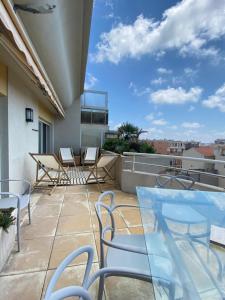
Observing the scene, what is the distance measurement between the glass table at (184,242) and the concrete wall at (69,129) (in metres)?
7.41

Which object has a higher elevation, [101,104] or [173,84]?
[173,84]

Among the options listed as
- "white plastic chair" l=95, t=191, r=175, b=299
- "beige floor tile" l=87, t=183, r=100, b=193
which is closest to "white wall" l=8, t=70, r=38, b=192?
"beige floor tile" l=87, t=183, r=100, b=193

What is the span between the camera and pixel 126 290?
1.60 m

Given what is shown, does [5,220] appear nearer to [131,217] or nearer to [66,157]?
[131,217]

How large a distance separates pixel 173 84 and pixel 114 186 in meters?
12.1

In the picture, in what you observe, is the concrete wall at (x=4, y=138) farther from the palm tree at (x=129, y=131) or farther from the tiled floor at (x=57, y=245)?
the palm tree at (x=129, y=131)

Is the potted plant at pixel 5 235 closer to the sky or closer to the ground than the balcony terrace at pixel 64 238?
closer to the sky

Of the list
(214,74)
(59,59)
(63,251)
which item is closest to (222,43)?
(214,74)

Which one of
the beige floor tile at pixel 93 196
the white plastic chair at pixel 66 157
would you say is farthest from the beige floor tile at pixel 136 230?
the white plastic chair at pixel 66 157

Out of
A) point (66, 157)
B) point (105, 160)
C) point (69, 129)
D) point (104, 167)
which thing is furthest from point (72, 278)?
point (69, 129)

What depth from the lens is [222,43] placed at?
9.55 metres

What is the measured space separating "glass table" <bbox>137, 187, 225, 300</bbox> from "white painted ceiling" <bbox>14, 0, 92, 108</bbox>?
2671 mm

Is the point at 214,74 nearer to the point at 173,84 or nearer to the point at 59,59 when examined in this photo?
the point at 173,84

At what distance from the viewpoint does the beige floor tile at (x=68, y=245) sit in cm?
200
